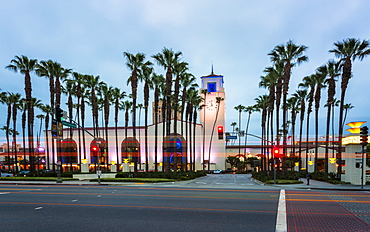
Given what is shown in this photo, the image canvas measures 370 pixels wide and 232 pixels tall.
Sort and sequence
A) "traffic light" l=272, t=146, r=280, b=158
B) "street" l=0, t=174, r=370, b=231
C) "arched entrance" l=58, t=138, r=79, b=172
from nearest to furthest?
"street" l=0, t=174, r=370, b=231 → "traffic light" l=272, t=146, r=280, b=158 → "arched entrance" l=58, t=138, r=79, b=172

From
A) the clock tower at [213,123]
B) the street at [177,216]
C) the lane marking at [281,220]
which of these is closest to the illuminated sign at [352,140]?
the street at [177,216]

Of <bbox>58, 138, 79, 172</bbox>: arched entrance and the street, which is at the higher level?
the street

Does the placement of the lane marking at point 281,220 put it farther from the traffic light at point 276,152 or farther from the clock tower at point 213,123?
the clock tower at point 213,123

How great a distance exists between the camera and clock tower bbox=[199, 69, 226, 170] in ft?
244

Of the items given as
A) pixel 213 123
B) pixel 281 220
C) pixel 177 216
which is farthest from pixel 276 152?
pixel 213 123

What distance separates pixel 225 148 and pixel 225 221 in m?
70.3

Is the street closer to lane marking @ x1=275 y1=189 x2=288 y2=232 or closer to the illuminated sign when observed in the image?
lane marking @ x1=275 y1=189 x2=288 y2=232

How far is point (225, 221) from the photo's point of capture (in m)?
9.14

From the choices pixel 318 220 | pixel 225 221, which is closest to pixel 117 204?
pixel 225 221

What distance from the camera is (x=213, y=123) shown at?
76500 millimetres

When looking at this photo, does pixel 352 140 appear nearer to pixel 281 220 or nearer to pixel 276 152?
pixel 276 152

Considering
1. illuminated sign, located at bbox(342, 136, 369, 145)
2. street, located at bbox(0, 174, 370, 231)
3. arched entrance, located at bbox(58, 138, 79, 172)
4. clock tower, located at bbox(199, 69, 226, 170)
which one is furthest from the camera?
clock tower, located at bbox(199, 69, 226, 170)

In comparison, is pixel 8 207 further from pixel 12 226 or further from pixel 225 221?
pixel 225 221

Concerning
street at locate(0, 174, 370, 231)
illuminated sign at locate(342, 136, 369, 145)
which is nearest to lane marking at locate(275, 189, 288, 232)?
street at locate(0, 174, 370, 231)
